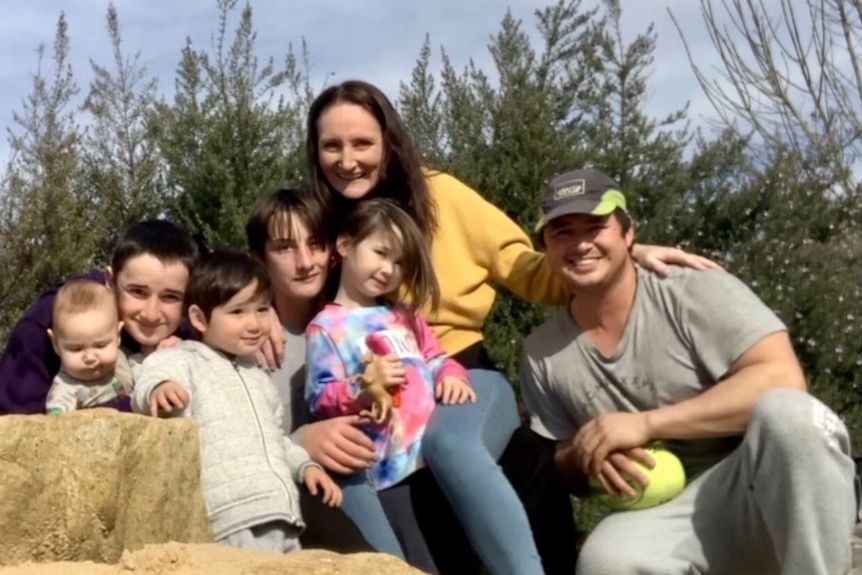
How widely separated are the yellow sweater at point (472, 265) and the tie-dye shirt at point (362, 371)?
0.32 metres

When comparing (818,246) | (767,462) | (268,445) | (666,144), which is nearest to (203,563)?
(268,445)

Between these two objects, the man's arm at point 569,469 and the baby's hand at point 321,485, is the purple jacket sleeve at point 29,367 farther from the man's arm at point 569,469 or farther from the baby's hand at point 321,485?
the man's arm at point 569,469

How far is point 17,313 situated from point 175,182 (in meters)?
1.19

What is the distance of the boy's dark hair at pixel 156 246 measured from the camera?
4.34 meters

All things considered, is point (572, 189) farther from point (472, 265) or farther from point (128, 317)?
point (128, 317)

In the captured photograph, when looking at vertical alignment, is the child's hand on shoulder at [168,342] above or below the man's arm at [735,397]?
above

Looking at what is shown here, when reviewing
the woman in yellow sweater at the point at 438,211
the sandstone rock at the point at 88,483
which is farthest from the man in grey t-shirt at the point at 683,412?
the sandstone rock at the point at 88,483

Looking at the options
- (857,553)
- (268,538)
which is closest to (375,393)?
(268,538)

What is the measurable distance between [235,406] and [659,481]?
4.37 feet

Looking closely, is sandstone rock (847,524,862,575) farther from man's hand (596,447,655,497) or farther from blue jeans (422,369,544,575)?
blue jeans (422,369,544,575)

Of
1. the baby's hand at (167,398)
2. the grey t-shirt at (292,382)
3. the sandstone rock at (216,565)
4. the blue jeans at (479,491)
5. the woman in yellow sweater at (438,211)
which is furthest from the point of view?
the woman in yellow sweater at (438,211)

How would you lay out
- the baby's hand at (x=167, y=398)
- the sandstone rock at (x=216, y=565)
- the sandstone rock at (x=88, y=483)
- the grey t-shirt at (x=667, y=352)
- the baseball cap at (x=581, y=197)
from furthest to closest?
the baseball cap at (x=581, y=197)
the grey t-shirt at (x=667, y=352)
the baby's hand at (x=167, y=398)
the sandstone rock at (x=88, y=483)
the sandstone rock at (x=216, y=565)

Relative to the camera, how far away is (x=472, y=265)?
490 centimetres

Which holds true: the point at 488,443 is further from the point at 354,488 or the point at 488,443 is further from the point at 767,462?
the point at 767,462
